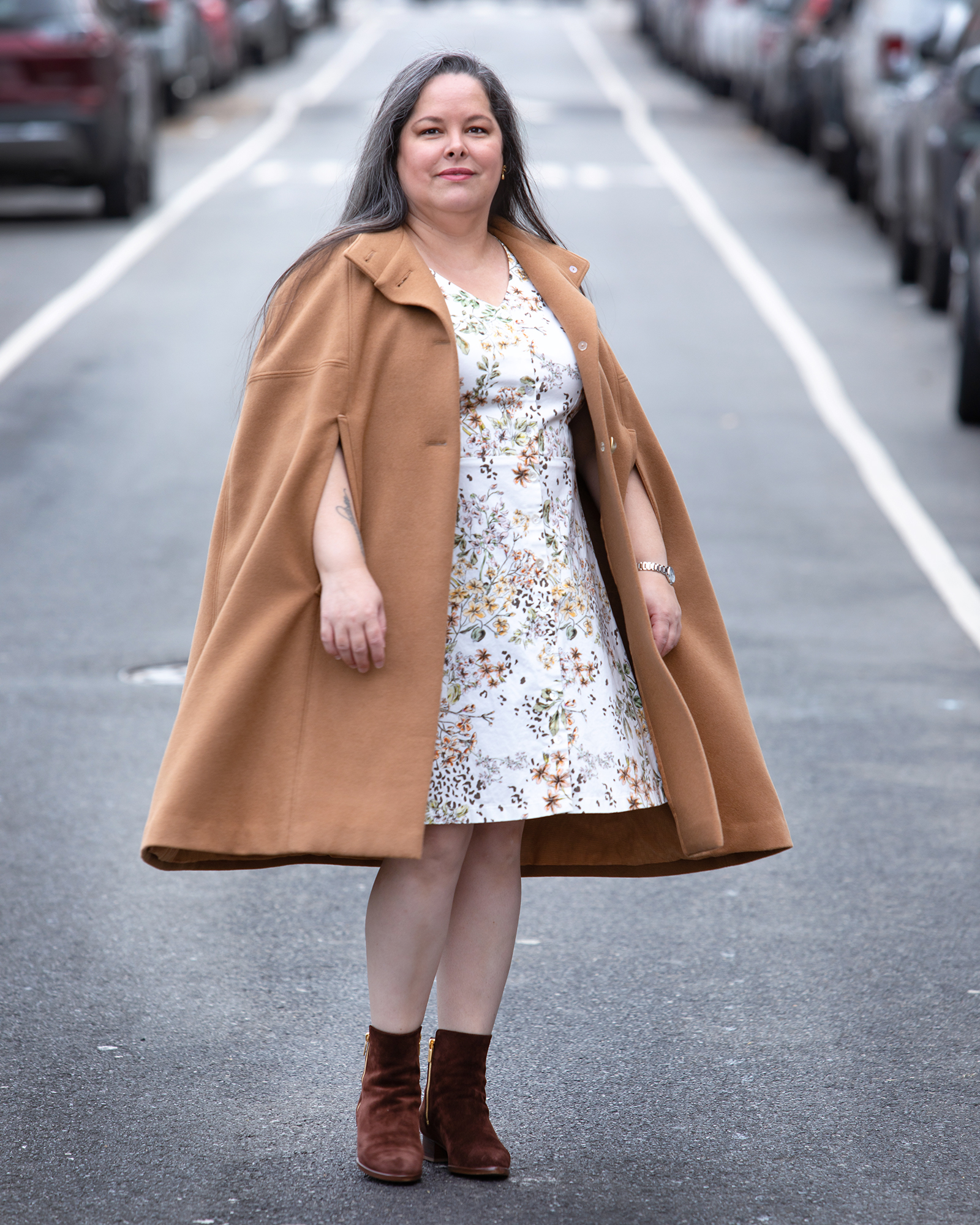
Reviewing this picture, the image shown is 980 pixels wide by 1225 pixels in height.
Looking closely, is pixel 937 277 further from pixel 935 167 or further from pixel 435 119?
pixel 435 119

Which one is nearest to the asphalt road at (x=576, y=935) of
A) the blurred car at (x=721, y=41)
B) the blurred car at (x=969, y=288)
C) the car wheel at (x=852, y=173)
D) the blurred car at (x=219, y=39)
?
the blurred car at (x=969, y=288)

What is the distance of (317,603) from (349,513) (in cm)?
16

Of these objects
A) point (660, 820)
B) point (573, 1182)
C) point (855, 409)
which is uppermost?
point (660, 820)

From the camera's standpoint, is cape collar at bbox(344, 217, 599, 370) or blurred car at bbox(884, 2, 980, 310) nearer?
cape collar at bbox(344, 217, 599, 370)

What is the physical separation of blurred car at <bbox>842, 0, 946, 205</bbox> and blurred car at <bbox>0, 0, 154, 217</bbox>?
6173 millimetres

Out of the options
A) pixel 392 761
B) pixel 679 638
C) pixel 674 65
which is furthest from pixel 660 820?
pixel 674 65

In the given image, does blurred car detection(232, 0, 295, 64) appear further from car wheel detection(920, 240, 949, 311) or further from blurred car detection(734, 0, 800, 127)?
car wheel detection(920, 240, 949, 311)

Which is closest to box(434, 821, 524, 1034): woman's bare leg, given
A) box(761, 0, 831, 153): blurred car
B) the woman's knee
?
the woman's knee

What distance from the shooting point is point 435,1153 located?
3.51 metres

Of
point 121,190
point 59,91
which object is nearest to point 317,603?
point 59,91

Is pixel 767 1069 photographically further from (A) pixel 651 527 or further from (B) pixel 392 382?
(B) pixel 392 382

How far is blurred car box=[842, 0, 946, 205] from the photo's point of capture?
15969mm

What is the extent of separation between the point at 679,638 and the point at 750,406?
740 cm

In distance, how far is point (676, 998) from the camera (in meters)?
4.19
